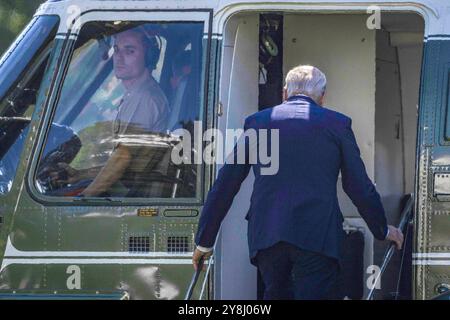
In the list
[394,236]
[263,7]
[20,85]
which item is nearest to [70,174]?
[20,85]

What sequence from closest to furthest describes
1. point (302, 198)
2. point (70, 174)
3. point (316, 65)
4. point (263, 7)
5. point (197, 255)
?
point (302, 198) → point (197, 255) → point (263, 7) → point (70, 174) → point (316, 65)

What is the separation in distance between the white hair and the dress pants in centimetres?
82

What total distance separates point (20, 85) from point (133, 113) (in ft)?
2.26

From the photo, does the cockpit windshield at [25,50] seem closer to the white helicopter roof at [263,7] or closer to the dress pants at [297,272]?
the white helicopter roof at [263,7]

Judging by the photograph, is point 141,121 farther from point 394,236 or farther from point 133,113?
point 394,236

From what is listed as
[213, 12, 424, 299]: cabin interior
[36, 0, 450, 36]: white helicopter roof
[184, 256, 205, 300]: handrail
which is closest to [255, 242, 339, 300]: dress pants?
[184, 256, 205, 300]: handrail

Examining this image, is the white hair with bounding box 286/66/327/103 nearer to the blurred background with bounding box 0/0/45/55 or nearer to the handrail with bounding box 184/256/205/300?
the handrail with bounding box 184/256/205/300

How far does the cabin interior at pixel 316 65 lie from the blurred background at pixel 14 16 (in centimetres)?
612

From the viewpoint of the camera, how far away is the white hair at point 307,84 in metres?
5.43

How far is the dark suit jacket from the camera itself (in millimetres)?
5191

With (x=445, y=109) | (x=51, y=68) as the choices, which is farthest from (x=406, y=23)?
(x=51, y=68)

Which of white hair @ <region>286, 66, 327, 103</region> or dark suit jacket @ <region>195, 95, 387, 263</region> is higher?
white hair @ <region>286, 66, 327, 103</region>

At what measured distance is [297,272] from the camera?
17.2 ft

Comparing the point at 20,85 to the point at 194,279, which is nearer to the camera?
the point at 194,279
